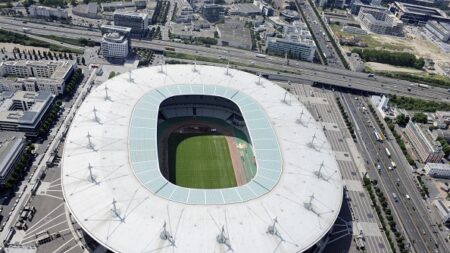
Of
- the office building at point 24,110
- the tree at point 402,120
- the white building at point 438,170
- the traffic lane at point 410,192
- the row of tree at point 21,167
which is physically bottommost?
the traffic lane at point 410,192

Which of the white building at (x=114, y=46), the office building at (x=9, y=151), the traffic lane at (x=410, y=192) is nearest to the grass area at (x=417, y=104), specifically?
the traffic lane at (x=410, y=192)

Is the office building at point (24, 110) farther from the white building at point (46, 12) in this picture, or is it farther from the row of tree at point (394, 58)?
the row of tree at point (394, 58)

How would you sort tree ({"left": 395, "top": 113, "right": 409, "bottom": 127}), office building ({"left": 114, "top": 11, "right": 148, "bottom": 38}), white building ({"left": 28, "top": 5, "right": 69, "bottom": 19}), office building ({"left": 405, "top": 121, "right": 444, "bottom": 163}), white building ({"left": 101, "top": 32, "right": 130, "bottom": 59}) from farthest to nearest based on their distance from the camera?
white building ({"left": 28, "top": 5, "right": 69, "bottom": 19}), office building ({"left": 114, "top": 11, "right": 148, "bottom": 38}), white building ({"left": 101, "top": 32, "right": 130, "bottom": 59}), tree ({"left": 395, "top": 113, "right": 409, "bottom": 127}), office building ({"left": 405, "top": 121, "right": 444, "bottom": 163})

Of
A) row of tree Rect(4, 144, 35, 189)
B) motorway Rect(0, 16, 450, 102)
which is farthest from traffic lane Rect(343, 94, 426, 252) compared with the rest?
row of tree Rect(4, 144, 35, 189)

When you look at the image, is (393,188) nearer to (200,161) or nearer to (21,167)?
(200,161)

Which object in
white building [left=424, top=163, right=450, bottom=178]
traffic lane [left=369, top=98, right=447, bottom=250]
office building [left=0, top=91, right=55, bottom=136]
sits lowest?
traffic lane [left=369, top=98, right=447, bottom=250]

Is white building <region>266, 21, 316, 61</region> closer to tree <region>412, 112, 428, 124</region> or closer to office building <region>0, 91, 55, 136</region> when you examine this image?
tree <region>412, 112, 428, 124</region>

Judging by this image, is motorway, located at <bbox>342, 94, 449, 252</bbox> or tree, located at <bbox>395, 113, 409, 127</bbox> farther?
tree, located at <bbox>395, 113, 409, 127</bbox>
